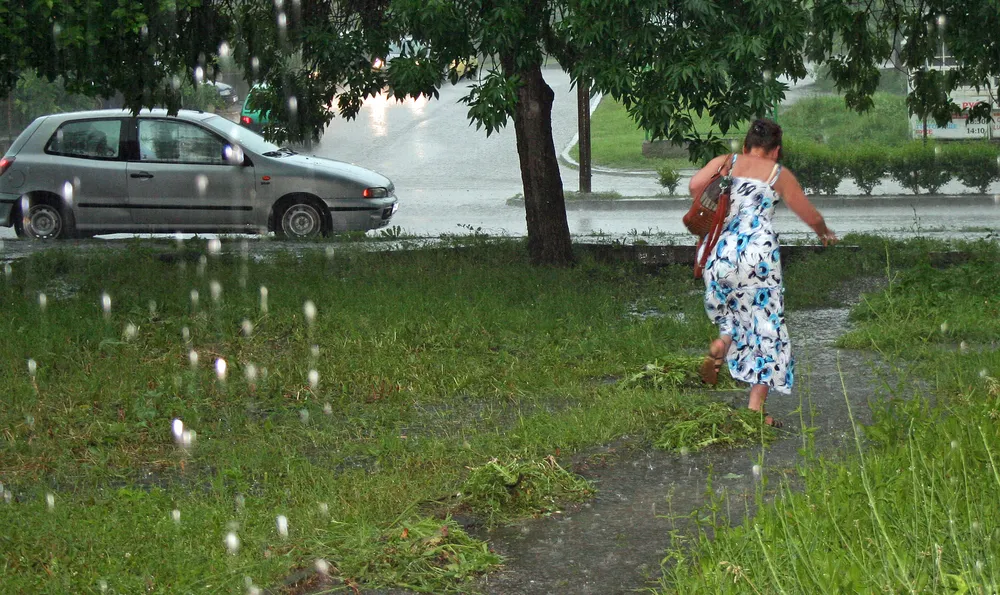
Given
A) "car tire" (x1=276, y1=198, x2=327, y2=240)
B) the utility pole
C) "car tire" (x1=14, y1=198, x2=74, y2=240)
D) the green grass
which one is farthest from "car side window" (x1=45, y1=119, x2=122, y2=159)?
the green grass

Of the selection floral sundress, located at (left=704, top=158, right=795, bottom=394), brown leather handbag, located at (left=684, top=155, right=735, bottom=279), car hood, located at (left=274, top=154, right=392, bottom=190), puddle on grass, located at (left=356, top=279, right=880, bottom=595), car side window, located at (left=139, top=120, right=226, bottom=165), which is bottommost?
puddle on grass, located at (left=356, top=279, right=880, bottom=595)

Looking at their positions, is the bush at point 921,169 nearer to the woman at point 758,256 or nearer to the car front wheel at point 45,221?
the car front wheel at point 45,221

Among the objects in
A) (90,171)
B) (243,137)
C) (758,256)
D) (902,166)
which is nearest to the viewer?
(758,256)

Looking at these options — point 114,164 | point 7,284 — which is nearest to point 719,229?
point 7,284

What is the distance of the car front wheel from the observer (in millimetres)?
15039

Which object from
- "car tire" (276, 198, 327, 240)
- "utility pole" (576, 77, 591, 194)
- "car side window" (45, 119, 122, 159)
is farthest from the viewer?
"utility pole" (576, 77, 591, 194)

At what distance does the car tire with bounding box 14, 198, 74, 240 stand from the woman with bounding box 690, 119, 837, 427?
1093 cm

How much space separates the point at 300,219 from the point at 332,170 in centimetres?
74

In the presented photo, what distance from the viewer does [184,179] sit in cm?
1493

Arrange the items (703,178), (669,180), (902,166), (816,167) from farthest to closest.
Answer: (669,180)
(816,167)
(902,166)
(703,178)

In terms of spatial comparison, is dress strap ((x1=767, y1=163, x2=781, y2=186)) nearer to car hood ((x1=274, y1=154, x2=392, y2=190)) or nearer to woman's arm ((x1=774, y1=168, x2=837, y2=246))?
woman's arm ((x1=774, y1=168, x2=837, y2=246))

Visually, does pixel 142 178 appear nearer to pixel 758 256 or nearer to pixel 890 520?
pixel 758 256

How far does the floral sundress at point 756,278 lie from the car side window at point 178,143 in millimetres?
10092

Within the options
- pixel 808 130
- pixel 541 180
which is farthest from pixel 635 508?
pixel 808 130
